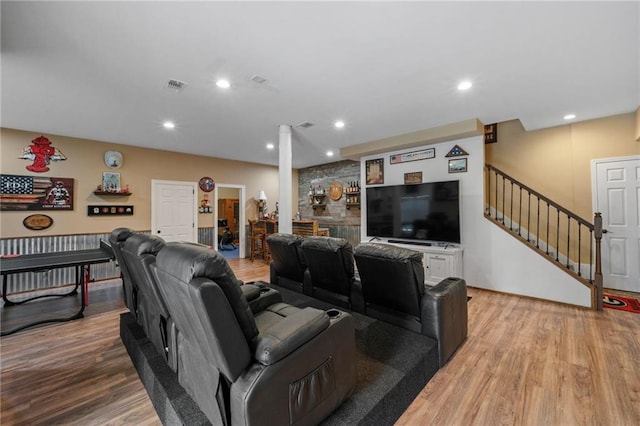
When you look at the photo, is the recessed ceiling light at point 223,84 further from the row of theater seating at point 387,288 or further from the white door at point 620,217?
the white door at point 620,217

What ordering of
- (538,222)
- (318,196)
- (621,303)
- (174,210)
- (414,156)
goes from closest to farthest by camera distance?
(621,303) < (538,222) < (414,156) < (174,210) < (318,196)

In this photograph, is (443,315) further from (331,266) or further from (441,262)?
(441,262)

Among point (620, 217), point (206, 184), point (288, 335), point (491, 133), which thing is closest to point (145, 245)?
point (288, 335)

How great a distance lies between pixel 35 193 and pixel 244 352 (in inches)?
220

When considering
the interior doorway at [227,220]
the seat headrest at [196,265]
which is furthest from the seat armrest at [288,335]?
the interior doorway at [227,220]

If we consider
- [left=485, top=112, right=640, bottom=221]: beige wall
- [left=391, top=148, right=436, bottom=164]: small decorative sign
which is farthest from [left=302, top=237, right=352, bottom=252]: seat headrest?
[left=485, top=112, right=640, bottom=221]: beige wall

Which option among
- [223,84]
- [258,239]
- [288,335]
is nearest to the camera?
[288,335]

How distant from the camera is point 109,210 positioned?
5.19m

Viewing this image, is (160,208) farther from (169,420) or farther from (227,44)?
(169,420)

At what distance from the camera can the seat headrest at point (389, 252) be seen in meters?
2.10

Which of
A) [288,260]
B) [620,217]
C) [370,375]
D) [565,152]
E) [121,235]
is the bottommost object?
[370,375]

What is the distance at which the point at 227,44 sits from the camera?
2184 millimetres

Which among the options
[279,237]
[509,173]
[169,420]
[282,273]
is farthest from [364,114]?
[169,420]

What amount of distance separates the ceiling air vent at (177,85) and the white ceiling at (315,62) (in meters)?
0.05
